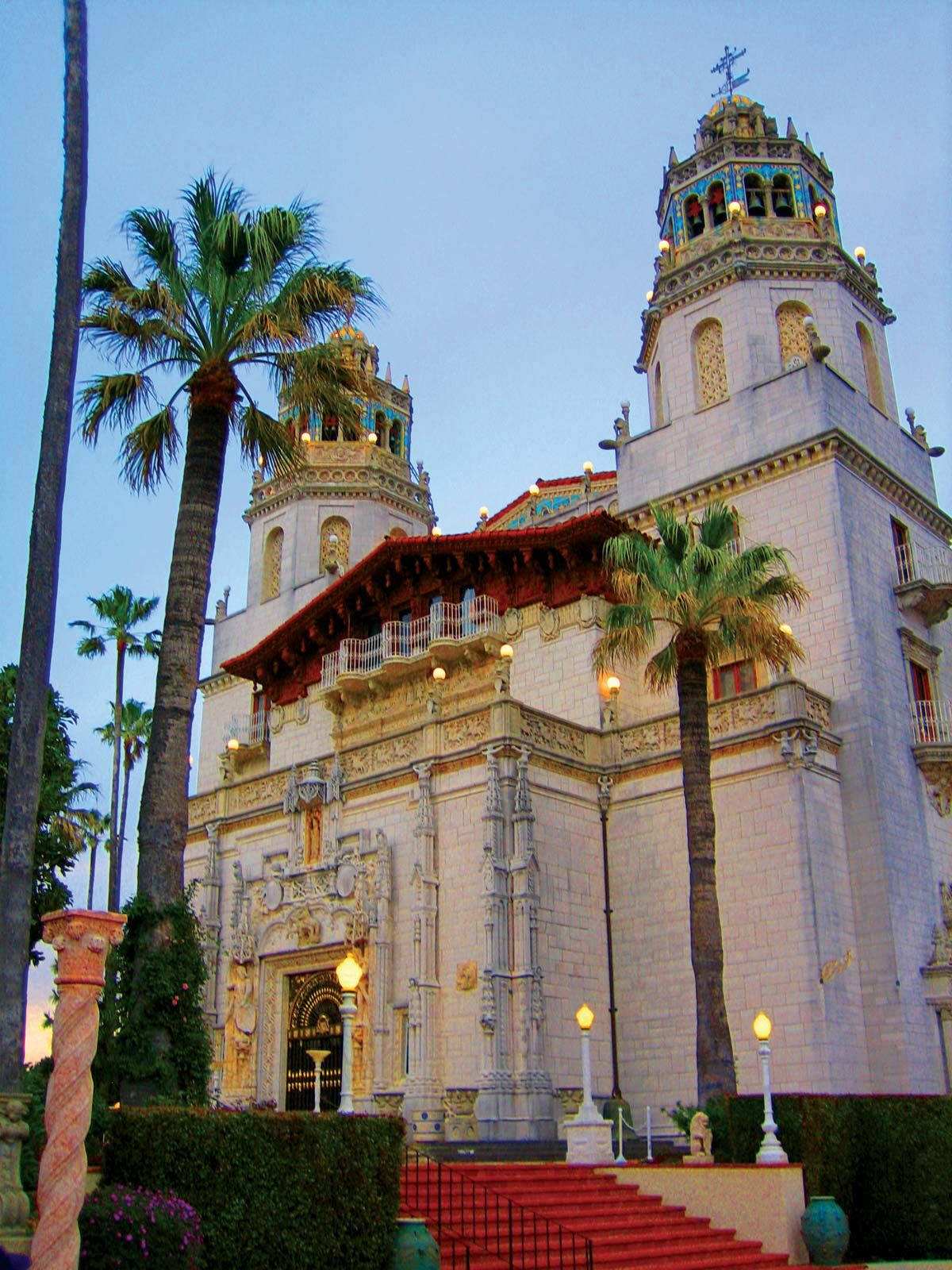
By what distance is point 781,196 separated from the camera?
1398 inches

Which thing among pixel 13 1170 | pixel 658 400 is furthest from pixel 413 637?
pixel 13 1170

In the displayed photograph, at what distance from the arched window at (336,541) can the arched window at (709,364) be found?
15279 mm

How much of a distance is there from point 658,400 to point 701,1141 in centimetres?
2211

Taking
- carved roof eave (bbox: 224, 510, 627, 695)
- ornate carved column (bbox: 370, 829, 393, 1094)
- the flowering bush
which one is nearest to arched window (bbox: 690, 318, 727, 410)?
carved roof eave (bbox: 224, 510, 627, 695)

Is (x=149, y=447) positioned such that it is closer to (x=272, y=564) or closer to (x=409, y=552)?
(x=409, y=552)

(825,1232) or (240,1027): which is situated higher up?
(240,1027)

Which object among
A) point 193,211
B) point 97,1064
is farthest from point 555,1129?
point 193,211

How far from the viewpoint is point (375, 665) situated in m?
33.7

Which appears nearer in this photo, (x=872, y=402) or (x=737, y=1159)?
(x=737, y=1159)

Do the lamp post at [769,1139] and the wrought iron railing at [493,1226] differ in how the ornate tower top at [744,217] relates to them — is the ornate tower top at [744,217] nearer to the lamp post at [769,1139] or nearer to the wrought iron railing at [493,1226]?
the lamp post at [769,1139]

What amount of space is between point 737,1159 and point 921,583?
51.3 ft

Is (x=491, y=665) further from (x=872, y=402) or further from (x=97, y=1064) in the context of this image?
(x=97, y=1064)

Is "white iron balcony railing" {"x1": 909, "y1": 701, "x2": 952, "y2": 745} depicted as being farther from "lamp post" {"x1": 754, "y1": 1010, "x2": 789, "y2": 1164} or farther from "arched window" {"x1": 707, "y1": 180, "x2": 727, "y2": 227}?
"arched window" {"x1": 707, "y1": 180, "x2": 727, "y2": 227}

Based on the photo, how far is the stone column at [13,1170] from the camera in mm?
10820
